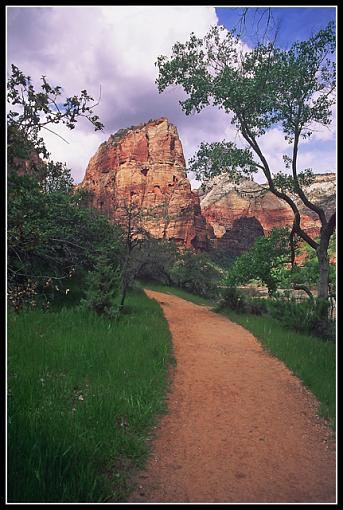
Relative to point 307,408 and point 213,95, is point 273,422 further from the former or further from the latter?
point 213,95

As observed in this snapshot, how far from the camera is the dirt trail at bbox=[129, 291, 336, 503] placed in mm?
3133

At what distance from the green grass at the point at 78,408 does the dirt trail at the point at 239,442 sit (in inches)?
12.6

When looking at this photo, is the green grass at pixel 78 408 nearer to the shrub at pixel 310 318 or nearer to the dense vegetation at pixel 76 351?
the dense vegetation at pixel 76 351

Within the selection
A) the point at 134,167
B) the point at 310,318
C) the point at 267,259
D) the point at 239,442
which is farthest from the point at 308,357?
the point at 134,167

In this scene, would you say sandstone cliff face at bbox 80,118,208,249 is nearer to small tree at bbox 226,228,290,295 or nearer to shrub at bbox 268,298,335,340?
small tree at bbox 226,228,290,295

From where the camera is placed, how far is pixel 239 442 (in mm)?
4098

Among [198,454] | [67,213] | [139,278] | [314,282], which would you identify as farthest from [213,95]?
[139,278]

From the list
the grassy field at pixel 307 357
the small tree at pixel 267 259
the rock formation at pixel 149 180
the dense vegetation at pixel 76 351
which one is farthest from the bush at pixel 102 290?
the small tree at pixel 267 259

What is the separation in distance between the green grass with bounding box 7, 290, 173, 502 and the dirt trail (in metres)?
0.32

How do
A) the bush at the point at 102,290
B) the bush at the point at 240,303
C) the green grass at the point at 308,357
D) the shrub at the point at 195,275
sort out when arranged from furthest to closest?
the shrub at the point at 195,275 → the bush at the point at 240,303 → the bush at the point at 102,290 → the green grass at the point at 308,357

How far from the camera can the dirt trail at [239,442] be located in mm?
3133

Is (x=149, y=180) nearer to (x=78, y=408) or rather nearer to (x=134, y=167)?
(x=134, y=167)

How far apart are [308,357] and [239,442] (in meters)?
4.26

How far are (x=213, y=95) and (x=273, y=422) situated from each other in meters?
11.2
